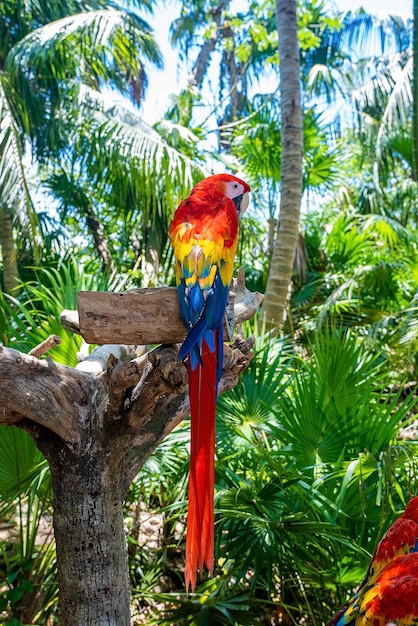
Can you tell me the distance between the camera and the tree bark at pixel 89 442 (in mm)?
1517

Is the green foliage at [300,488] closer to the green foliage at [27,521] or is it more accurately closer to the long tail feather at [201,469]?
the green foliage at [27,521]

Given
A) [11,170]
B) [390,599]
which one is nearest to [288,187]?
[11,170]

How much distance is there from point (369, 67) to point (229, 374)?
12625mm

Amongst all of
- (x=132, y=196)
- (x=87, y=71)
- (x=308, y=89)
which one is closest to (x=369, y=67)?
(x=308, y=89)

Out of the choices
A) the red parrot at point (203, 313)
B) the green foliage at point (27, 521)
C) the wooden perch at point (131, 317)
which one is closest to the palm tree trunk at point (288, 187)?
the green foliage at point (27, 521)

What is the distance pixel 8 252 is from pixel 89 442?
402 cm

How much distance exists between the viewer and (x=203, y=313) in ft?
4.64

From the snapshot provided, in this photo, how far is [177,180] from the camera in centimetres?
544

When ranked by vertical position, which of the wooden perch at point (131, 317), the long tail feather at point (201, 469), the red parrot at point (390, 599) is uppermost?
the wooden perch at point (131, 317)

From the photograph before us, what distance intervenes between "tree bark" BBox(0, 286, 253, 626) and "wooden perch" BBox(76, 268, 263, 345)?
75 mm

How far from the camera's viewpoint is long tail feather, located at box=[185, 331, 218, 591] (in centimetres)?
127

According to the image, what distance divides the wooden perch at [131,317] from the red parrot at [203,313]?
0.20 ft

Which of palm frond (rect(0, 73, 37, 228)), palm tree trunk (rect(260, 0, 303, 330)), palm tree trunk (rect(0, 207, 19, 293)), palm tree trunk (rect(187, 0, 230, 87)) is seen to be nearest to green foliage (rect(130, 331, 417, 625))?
palm tree trunk (rect(260, 0, 303, 330))

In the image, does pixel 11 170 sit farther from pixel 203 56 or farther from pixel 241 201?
pixel 203 56
